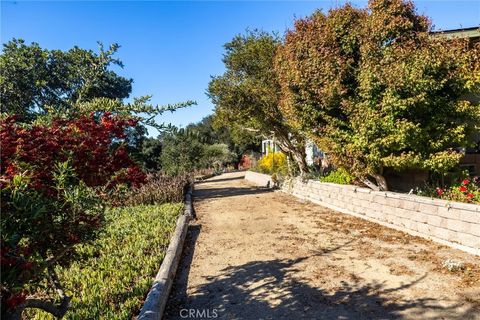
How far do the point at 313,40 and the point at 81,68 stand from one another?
26.8 ft

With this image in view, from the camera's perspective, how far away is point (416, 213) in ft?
25.9

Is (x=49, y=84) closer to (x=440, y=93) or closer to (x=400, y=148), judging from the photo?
(x=400, y=148)

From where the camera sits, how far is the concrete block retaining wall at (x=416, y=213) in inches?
255

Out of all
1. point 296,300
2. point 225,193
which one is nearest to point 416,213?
point 296,300

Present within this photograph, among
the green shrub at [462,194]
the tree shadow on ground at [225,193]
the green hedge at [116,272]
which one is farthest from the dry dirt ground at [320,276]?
the tree shadow on ground at [225,193]

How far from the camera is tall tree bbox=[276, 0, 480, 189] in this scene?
8.47 metres

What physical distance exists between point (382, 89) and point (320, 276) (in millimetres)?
5630

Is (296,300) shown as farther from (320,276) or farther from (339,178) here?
(339,178)

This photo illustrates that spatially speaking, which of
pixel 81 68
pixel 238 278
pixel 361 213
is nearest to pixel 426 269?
pixel 238 278

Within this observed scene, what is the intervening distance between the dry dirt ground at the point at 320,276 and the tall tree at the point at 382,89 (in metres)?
2.21

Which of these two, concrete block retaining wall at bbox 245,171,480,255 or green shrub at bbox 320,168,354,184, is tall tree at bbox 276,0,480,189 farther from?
green shrub at bbox 320,168,354,184

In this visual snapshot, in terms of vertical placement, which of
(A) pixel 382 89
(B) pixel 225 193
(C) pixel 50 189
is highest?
(A) pixel 382 89

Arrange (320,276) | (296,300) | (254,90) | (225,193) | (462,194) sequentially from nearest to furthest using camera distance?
(296,300)
(320,276)
(462,194)
(254,90)
(225,193)

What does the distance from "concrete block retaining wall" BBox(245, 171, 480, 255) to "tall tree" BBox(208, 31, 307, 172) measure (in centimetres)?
543
